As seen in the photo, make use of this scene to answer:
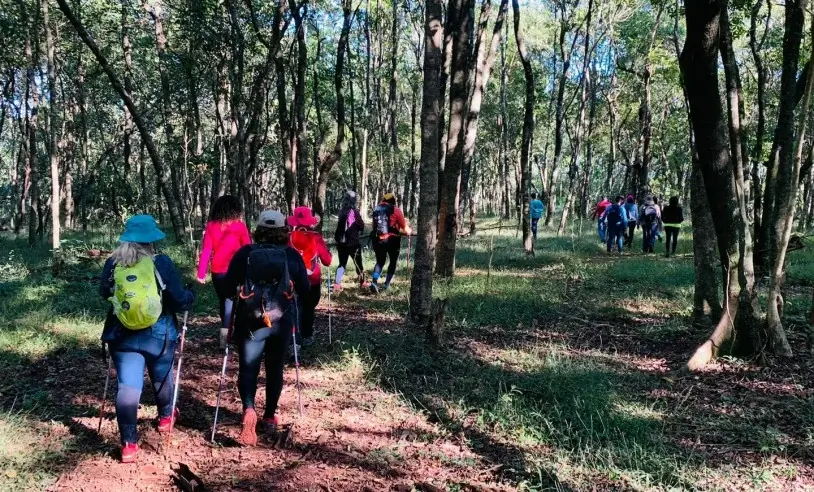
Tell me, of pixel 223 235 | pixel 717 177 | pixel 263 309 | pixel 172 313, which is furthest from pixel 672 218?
pixel 172 313

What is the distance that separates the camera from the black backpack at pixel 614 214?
57.2 feet

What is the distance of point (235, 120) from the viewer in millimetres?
16031

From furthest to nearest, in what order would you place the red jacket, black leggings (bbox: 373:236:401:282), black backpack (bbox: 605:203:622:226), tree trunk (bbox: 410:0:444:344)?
black backpack (bbox: 605:203:622:226) < black leggings (bbox: 373:236:401:282) < tree trunk (bbox: 410:0:444:344) < the red jacket

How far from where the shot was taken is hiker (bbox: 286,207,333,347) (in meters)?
7.24

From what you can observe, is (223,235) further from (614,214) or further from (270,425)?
(614,214)

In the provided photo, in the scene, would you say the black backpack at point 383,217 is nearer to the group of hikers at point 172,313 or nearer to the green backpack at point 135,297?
the group of hikers at point 172,313

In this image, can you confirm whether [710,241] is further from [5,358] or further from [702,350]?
[5,358]

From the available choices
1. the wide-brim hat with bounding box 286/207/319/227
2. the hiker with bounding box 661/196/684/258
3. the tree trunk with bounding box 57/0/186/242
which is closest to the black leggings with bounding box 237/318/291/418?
the wide-brim hat with bounding box 286/207/319/227

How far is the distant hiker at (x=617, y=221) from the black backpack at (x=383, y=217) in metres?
9.58

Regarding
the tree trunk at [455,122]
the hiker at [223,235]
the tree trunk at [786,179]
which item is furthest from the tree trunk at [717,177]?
the hiker at [223,235]

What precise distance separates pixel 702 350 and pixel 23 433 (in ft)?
21.5

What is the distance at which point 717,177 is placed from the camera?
6270 millimetres

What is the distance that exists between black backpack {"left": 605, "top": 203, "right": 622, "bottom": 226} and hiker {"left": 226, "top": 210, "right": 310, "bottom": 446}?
47.7ft

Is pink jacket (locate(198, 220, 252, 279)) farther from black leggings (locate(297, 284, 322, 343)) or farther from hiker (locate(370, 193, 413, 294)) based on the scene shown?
hiker (locate(370, 193, 413, 294))
